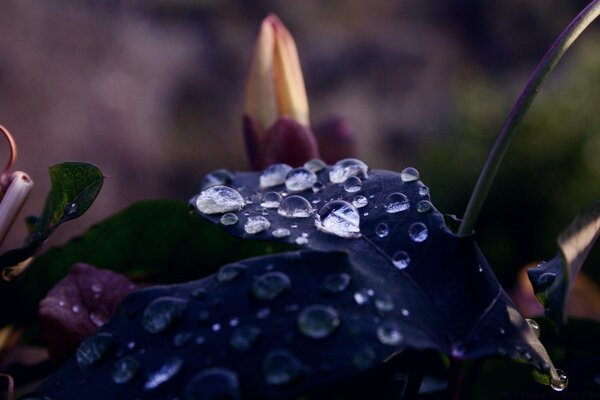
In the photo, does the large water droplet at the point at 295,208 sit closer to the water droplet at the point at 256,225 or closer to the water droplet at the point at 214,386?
the water droplet at the point at 256,225

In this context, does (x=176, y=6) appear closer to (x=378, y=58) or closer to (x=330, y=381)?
(x=378, y=58)

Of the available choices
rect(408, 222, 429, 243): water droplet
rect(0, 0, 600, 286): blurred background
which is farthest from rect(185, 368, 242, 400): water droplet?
rect(0, 0, 600, 286): blurred background

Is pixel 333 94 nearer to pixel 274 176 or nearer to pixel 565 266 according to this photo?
pixel 274 176

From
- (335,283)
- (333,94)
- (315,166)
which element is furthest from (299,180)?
(333,94)

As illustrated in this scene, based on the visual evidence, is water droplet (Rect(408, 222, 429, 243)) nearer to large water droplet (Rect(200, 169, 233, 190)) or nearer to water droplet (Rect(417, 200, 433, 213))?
water droplet (Rect(417, 200, 433, 213))

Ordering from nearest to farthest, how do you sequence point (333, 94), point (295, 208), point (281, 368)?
point (281, 368) → point (295, 208) → point (333, 94)

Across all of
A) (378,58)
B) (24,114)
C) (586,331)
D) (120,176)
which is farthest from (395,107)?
(586,331)
